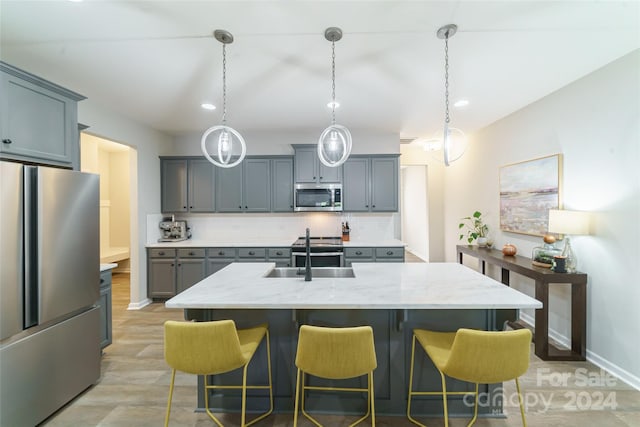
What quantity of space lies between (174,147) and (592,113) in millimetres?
5578

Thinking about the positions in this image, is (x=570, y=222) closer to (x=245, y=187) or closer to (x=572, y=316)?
(x=572, y=316)

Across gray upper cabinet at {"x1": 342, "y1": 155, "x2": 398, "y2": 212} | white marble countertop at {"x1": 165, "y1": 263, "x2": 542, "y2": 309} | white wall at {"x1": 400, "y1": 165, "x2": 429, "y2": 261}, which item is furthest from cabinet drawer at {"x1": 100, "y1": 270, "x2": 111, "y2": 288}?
white wall at {"x1": 400, "y1": 165, "x2": 429, "y2": 261}

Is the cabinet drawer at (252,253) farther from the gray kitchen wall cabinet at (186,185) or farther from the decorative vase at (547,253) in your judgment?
the decorative vase at (547,253)

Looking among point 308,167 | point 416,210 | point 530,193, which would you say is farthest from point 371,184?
point 416,210

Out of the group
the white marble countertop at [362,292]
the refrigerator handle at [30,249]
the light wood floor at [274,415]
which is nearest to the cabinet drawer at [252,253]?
the light wood floor at [274,415]

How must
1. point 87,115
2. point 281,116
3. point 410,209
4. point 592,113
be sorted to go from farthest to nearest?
point 410,209, point 281,116, point 87,115, point 592,113

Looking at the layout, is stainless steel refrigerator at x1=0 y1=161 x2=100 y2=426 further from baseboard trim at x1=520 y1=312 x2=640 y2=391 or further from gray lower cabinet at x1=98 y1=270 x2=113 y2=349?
baseboard trim at x1=520 y1=312 x2=640 y2=391

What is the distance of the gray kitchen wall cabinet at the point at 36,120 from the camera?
1751mm

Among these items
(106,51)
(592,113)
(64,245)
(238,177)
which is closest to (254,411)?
(64,245)

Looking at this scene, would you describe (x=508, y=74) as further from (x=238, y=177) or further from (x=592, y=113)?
(x=238, y=177)

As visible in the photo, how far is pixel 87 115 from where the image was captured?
3129 millimetres

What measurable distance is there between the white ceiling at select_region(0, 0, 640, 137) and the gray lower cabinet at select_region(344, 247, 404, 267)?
1995 millimetres

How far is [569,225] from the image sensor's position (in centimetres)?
252

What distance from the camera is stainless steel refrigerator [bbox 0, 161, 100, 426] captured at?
162cm
